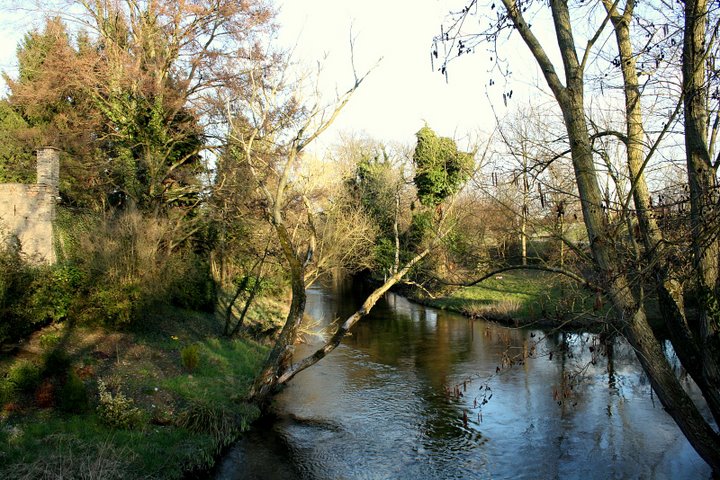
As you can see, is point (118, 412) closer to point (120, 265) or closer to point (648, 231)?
point (120, 265)

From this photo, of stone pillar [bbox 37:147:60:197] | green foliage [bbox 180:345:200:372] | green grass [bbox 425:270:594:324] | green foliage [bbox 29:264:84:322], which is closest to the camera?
green foliage [bbox 29:264:84:322]

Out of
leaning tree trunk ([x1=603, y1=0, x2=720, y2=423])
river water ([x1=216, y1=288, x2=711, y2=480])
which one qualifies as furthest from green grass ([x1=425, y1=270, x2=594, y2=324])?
leaning tree trunk ([x1=603, y1=0, x2=720, y2=423])

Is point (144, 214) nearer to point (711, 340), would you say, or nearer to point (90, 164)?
point (90, 164)

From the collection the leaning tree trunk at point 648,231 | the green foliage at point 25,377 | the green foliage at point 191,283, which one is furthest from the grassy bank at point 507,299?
the green foliage at point 25,377

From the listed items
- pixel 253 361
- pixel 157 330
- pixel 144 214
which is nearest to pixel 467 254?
pixel 253 361

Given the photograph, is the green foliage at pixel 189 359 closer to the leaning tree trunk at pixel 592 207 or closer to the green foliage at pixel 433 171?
the leaning tree trunk at pixel 592 207

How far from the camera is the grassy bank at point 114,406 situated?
7488 millimetres

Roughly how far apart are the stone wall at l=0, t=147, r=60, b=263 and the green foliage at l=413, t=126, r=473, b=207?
1731cm

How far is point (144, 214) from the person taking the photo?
16.5 metres

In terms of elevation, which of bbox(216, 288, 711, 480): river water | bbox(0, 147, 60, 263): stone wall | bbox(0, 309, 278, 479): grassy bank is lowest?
bbox(216, 288, 711, 480): river water

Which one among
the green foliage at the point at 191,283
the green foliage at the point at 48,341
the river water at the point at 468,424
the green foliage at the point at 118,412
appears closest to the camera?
the green foliage at the point at 118,412

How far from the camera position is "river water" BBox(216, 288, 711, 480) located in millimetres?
8938

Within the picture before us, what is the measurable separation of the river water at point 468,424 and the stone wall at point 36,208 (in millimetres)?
7620

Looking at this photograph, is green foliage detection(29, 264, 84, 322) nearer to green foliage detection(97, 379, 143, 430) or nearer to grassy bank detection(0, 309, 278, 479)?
grassy bank detection(0, 309, 278, 479)
